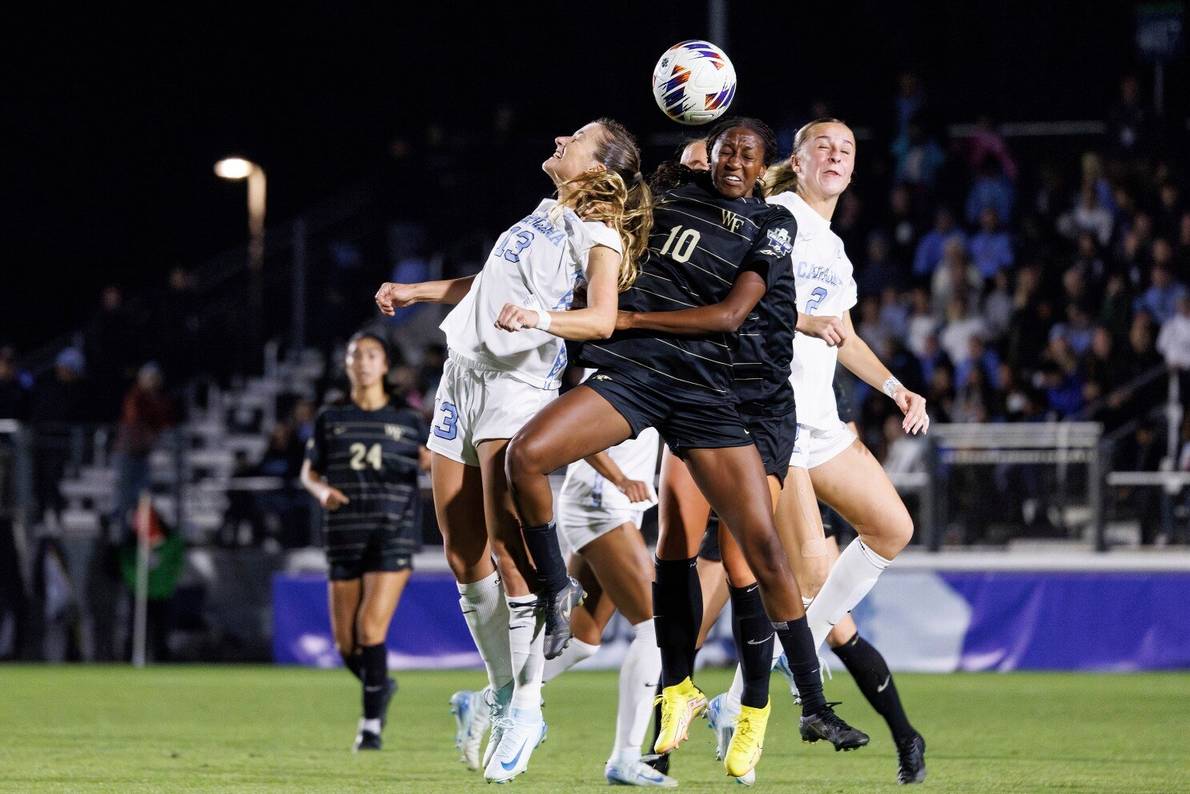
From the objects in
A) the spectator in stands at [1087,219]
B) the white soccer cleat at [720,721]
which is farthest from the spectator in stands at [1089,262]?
the white soccer cleat at [720,721]

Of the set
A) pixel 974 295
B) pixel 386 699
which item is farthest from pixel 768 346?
pixel 974 295

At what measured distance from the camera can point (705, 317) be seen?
6859 millimetres

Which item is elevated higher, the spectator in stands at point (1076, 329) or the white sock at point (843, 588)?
the spectator in stands at point (1076, 329)

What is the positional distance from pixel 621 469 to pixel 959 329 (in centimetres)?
1063

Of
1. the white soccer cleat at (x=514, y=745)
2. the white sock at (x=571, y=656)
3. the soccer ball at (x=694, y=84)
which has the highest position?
the soccer ball at (x=694, y=84)

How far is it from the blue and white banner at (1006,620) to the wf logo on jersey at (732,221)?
909 cm

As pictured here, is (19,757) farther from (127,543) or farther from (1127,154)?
(1127,154)

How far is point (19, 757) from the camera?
8.98 m

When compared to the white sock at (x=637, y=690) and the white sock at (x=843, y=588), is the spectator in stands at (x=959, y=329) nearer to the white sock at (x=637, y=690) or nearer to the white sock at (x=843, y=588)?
the white sock at (x=843, y=588)

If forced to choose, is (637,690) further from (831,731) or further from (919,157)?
(919,157)

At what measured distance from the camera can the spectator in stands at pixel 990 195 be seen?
67.1 feet

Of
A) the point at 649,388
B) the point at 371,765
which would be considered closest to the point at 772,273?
the point at 649,388

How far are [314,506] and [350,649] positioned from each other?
752cm

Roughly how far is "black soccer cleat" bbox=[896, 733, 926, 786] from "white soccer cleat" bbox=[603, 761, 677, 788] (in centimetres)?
93
